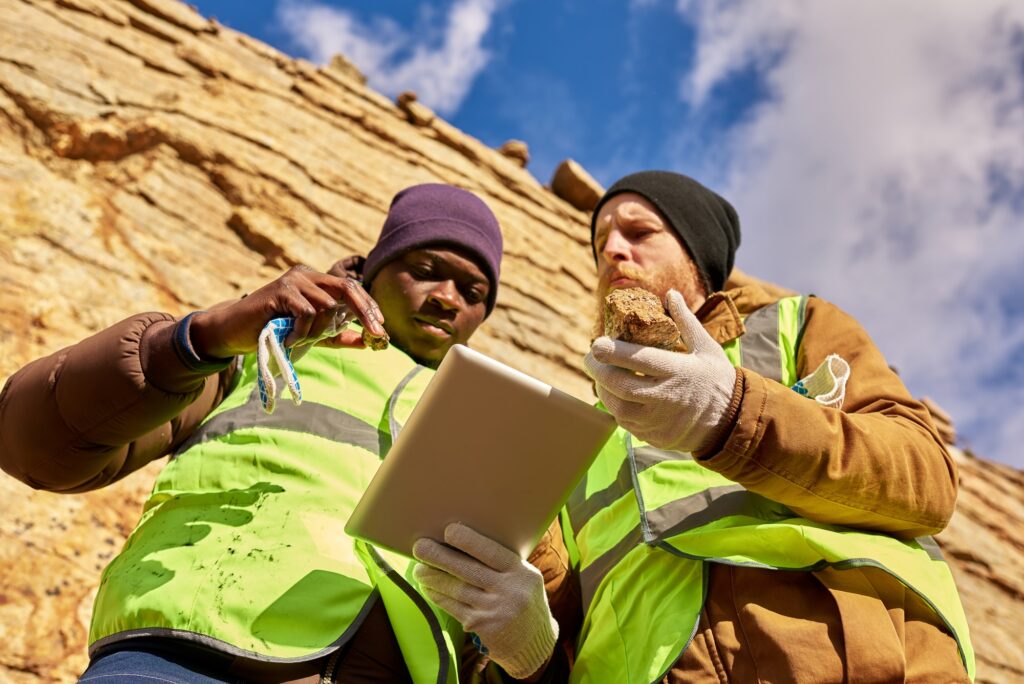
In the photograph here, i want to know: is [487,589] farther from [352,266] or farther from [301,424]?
[352,266]

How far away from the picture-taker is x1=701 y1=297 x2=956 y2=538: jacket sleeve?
1637 mm

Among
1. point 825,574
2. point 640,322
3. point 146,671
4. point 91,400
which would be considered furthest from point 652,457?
point 91,400

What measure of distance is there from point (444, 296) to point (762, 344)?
108 cm

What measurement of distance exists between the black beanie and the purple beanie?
1.91ft

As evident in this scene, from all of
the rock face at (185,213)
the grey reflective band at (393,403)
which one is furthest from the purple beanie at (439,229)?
the rock face at (185,213)

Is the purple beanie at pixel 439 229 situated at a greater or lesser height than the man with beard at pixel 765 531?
greater

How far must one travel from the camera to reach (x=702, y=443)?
5.42ft

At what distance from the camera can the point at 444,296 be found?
8.92 ft

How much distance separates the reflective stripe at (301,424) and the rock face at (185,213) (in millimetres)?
1399

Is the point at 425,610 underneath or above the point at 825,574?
underneath

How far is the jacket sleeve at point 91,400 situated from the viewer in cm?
183

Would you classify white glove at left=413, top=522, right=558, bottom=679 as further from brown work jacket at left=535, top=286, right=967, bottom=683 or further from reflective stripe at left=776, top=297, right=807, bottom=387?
reflective stripe at left=776, top=297, right=807, bottom=387

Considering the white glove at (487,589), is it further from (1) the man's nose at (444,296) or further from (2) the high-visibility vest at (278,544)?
(1) the man's nose at (444,296)

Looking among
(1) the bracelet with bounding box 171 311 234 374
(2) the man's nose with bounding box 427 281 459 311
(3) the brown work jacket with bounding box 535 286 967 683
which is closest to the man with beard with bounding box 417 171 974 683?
(3) the brown work jacket with bounding box 535 286 967 683
